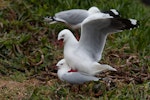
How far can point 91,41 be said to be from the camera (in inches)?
220

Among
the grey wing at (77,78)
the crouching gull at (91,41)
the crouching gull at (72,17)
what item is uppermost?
the crouching gull at (72,17)

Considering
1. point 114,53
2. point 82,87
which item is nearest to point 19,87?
point 82,87

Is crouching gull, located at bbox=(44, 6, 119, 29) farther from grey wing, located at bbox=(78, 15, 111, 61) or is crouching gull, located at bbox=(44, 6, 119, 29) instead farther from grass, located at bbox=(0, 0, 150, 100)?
grey wing, located at bbox=(78, 15, 111, 61)

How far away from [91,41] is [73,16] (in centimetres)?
134

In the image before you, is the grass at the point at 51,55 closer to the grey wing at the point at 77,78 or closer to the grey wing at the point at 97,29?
the grey wing at the point at 77,78

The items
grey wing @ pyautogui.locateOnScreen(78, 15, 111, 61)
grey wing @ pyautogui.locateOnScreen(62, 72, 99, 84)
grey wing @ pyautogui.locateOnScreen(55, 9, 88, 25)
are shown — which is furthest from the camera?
grey wing @ pyautogui.locateOnScreen(55, 9, 88, 25)

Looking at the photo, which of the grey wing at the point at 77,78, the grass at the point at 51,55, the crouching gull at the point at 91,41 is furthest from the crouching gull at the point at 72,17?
the grey wing at the point at 77,78

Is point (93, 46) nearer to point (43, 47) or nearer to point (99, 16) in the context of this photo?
point (99, 16)

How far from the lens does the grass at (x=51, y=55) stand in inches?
213

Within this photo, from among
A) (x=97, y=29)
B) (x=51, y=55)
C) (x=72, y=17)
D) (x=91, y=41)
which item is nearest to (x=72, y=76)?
(x=91, y=41)

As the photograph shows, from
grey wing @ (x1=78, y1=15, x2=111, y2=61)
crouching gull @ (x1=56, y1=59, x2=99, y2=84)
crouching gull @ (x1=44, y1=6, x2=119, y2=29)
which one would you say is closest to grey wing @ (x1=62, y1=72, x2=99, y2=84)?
crouching gull @ (x1=56, y1=59, x2=99, y2=84)

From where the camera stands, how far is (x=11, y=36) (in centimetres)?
673

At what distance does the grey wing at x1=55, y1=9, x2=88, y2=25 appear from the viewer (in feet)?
22.4

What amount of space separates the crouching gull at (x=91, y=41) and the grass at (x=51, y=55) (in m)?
0.19
